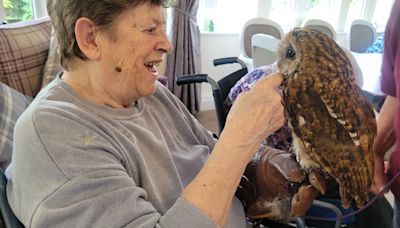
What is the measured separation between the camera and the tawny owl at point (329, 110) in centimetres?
61

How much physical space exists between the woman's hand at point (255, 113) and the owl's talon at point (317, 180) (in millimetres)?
138

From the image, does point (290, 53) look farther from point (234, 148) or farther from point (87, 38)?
point (87, 38)

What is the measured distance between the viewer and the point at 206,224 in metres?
0.59

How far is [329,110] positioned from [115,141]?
44 centimetres

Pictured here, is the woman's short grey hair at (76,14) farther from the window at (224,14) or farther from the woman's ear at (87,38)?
A: the window at (224,14)

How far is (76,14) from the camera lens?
70cm

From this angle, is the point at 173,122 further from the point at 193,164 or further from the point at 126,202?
the point at 126,202

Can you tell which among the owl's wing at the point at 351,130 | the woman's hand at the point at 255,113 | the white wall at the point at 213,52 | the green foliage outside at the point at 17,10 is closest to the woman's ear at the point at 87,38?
the woman's hand at the point at 255,113

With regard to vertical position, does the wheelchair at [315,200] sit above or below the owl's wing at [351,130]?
below

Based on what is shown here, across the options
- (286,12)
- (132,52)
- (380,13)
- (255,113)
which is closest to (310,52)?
(255,113)

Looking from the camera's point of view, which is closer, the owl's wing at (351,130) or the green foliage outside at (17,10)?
the owl's wing at (351,130)

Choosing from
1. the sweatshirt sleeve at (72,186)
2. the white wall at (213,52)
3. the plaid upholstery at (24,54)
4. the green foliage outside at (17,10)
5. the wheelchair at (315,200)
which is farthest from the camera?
the white wall at (213,52)

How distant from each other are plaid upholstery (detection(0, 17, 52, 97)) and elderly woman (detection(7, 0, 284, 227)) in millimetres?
540

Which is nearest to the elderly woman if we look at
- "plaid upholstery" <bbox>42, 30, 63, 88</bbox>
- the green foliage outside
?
"plaid upholstery" <bbox>42, 30, 63, 88</bbox>
